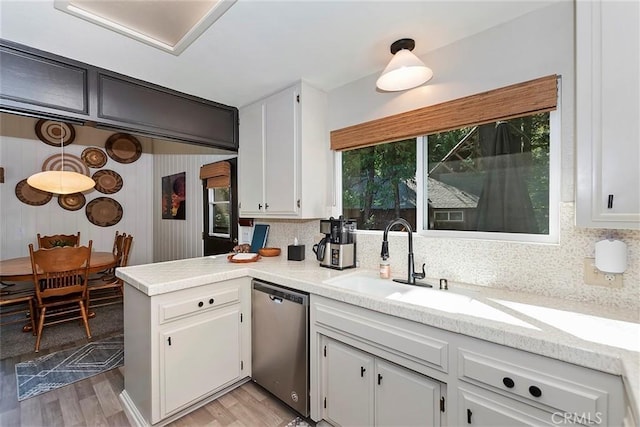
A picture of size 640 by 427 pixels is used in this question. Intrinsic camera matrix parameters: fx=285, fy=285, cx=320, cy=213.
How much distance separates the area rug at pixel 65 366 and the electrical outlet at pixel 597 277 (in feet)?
10.9

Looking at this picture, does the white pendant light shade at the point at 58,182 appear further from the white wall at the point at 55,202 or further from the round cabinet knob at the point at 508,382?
the round cabinet knob at the point at 508,382

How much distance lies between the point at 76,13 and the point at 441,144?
6.99 feet

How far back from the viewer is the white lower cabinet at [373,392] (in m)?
1.28

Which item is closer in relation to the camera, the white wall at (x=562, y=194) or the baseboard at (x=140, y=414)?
the white wall at (x=562, y=194)

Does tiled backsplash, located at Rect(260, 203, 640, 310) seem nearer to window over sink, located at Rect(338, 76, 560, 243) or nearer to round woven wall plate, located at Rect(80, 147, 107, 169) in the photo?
window over sink, located at Rect(338, 76, 560, 243)

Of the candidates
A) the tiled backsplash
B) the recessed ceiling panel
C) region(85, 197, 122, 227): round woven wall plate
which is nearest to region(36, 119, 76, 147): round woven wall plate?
region(85, 197, 122, 227): round woven wall plate

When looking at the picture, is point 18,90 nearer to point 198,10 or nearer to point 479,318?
point 198,10

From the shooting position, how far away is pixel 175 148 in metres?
4.56

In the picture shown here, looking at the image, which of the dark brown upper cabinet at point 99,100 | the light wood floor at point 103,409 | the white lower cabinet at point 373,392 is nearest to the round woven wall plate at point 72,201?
the light wood floor at point 103,409

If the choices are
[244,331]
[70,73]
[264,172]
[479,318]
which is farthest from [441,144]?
[70,73]

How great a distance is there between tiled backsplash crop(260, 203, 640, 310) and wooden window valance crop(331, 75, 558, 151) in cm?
55

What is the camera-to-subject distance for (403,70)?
61.6 inches

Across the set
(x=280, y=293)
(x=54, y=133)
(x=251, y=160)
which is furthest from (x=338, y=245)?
(x=54, y=133)

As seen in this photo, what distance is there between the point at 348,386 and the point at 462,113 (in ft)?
5.47
